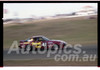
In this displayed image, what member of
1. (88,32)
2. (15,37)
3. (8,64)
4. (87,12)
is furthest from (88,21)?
(8,64)

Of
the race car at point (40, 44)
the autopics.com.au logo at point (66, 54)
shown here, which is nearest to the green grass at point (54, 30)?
the race car at point (40, 44)

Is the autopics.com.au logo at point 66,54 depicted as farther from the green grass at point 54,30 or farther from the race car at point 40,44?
the green grass at point 54,30

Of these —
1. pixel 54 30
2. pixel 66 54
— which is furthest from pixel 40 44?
pixel 54 30

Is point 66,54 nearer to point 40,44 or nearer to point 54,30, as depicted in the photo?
point 40,44

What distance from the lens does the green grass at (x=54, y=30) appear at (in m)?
14.8

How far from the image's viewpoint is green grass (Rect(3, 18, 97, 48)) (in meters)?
14.8

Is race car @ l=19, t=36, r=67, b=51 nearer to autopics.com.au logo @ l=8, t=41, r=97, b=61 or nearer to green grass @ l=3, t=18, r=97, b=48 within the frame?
autopics.com.au logo @ l=8, t=41, r=97, b=61

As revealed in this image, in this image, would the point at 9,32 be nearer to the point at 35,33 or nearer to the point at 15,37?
the point at 15,37

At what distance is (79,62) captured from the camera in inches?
313

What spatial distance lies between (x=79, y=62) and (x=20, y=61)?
7.81ft

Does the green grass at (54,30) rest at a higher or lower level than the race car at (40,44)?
higher

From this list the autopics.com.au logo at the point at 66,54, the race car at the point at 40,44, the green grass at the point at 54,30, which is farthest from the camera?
the green grass at the point at 54,30

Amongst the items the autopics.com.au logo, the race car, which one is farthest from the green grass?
the autopics.com.au logo

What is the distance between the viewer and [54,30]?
1570 centimetres
